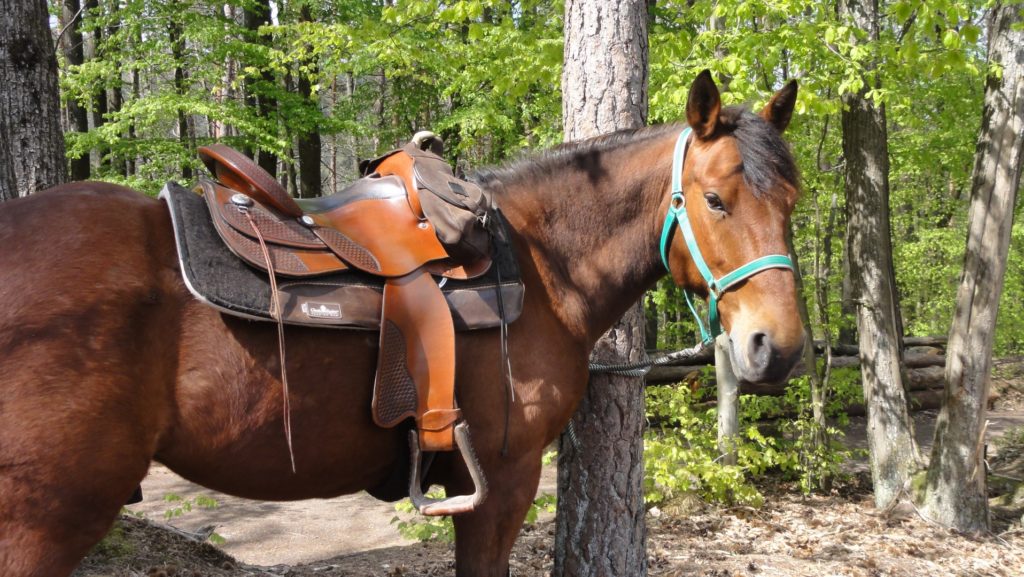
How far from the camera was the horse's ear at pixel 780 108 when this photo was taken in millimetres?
2672

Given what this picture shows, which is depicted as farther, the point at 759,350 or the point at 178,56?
the point at 178,56

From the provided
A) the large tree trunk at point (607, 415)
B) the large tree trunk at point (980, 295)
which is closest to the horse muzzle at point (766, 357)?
the large tree trunk at point (607, 415)

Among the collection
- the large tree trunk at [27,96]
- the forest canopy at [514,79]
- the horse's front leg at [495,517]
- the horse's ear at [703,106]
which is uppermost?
the forest canopy at [514,79]

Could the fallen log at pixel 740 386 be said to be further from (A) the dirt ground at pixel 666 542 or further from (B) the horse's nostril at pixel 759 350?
(B) the horse's nostril at pixel 759 350

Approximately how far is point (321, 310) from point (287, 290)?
0.11m

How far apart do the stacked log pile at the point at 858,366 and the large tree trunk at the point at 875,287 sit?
1.33 metres

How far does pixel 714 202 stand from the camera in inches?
98.1

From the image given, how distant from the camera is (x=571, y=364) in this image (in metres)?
2.60

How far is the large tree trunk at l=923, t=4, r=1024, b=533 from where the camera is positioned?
20.5 feet

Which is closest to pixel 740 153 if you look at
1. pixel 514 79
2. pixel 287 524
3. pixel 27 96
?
pixel 27 96

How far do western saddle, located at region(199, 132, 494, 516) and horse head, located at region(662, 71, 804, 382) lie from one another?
750 millimetres

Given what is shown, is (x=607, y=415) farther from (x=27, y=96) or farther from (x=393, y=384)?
(x=27, y=96)

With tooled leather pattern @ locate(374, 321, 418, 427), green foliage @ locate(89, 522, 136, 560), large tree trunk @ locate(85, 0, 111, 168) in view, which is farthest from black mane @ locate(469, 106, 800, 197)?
large tree trunk @ locate(85, 0, 111, 168)

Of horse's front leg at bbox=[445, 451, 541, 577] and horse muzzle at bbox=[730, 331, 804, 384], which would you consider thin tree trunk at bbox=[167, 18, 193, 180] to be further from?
horse muzzle at bbox=[730, 331, 804, 384]
